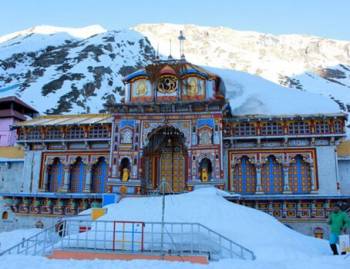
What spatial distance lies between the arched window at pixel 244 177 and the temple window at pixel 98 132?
991 centimetres

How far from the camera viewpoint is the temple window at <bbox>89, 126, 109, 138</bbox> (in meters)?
27.2

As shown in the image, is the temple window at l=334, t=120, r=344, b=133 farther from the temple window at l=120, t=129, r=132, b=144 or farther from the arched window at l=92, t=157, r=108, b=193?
the arched window at l=92, t=157, r=108, b=193

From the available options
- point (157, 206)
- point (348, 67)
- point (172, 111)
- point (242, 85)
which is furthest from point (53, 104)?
point (348, 67)

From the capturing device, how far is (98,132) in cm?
2731

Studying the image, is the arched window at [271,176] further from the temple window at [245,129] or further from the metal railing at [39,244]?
the metal railing at [39,244]

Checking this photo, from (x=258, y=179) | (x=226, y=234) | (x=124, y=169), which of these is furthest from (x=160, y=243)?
(x=258, y=179)

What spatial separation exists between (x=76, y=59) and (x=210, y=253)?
7370cm

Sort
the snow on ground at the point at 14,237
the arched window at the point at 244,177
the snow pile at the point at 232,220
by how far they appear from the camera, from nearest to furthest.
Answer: the snow pile at the point at 232,220, the snow on ground at the point at 14,237, the arched window at the point at 244,177

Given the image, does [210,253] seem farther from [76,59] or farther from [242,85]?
[76,59]

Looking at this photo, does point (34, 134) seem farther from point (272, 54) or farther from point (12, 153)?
point (272, 54)

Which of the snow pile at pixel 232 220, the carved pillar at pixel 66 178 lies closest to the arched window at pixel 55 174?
the carved pillar at pixel 66 178

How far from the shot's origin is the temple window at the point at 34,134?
28562 millimetres

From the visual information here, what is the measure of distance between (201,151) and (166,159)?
3.34 meters

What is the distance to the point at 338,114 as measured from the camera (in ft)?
78.9
